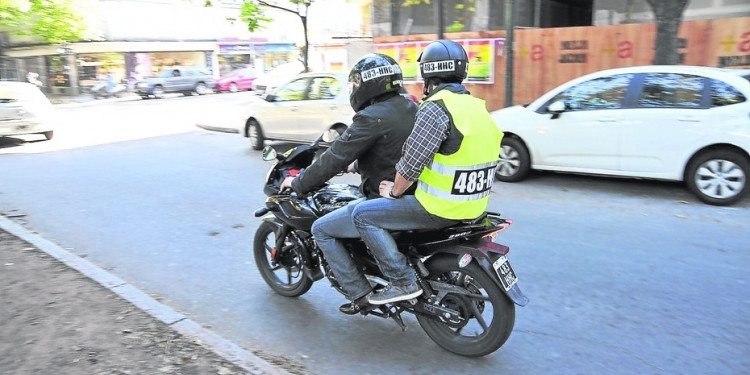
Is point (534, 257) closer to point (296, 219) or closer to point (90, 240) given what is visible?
point (296, 219)

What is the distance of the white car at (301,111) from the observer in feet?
34.7

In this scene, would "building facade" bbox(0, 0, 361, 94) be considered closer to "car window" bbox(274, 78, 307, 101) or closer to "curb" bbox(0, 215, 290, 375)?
"car window" bbox(274, 78, 307, 101)

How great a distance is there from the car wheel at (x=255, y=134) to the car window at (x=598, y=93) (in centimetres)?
626

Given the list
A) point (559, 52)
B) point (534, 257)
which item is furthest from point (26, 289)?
point (559, 52)

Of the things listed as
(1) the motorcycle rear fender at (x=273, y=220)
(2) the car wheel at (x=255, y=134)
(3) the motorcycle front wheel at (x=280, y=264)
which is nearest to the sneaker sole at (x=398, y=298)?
(3) the motorcycle front wheel at (x=280, y=264)

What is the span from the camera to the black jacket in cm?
349

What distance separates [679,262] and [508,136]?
3774 millimetres

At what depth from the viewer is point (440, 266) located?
136 inches

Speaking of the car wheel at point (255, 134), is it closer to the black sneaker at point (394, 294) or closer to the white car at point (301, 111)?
the white car at point (301, 111)

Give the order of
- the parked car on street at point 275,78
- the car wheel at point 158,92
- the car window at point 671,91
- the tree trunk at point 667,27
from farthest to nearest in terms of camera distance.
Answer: the car wheel at point 158,92
the parked car on street at point 275,78
the tree trunk at point 667,27
the car window at point 671,91

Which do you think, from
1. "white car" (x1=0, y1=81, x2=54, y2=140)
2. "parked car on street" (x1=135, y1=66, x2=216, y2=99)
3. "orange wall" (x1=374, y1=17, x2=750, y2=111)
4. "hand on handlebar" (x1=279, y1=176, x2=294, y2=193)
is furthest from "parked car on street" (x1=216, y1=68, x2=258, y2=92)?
"hand on handlebar" (x1=279, y1=176, x2=294, y2=193)

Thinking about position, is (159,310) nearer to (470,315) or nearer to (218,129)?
(470,315)

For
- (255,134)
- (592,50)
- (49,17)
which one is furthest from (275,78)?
(592,50)

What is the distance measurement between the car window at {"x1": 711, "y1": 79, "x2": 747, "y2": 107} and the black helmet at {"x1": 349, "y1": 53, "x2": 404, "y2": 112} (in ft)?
17.1
